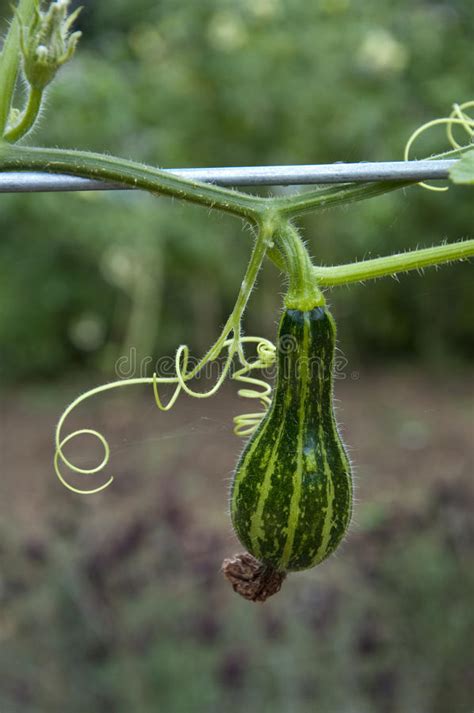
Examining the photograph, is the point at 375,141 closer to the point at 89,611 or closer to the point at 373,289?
the point at 373,289

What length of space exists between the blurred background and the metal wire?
4.63 feet

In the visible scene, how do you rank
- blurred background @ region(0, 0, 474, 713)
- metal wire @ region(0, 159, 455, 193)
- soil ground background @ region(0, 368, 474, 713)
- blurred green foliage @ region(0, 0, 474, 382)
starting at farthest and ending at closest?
1. blurred green foliage @ region(0, 0, 474, 382)
2. blurred background @ region(0, 0, 474, 713)
3. soil ground background @ region(0, 368, 474, 713)
4. metal wire @ region(0, 159, 455, 193)

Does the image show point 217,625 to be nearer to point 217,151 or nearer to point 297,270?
point 297,270

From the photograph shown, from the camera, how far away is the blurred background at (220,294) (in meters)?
2.45

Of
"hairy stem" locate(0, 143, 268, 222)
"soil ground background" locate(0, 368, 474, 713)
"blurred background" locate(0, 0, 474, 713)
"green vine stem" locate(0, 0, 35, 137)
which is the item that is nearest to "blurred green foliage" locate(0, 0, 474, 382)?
"blurred background" locate(0, 0, 474, 713)

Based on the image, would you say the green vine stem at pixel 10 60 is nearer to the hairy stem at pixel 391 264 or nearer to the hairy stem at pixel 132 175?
the hairy stem at pixel 132 175

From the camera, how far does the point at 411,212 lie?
4773mm

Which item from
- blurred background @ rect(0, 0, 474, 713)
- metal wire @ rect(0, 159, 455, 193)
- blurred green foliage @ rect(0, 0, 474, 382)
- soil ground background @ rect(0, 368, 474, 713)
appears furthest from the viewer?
blurred green foliage @ rect(0, 0, 474, 382)

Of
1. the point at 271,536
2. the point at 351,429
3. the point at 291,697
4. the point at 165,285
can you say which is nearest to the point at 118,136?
the point at 165,285

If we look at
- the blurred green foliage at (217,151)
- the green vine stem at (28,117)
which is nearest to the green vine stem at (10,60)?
the green vine stem at (28,117)

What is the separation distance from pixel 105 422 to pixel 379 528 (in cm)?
231

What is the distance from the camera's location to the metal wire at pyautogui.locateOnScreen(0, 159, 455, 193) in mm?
1015

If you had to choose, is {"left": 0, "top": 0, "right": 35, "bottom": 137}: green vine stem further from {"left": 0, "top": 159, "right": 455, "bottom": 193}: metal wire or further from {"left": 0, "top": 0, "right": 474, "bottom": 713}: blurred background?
{"left": 0, "top": 0, "right": 474, "bottom": 713}: blurred background

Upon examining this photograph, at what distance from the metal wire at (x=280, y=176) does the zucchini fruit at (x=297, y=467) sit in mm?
152
